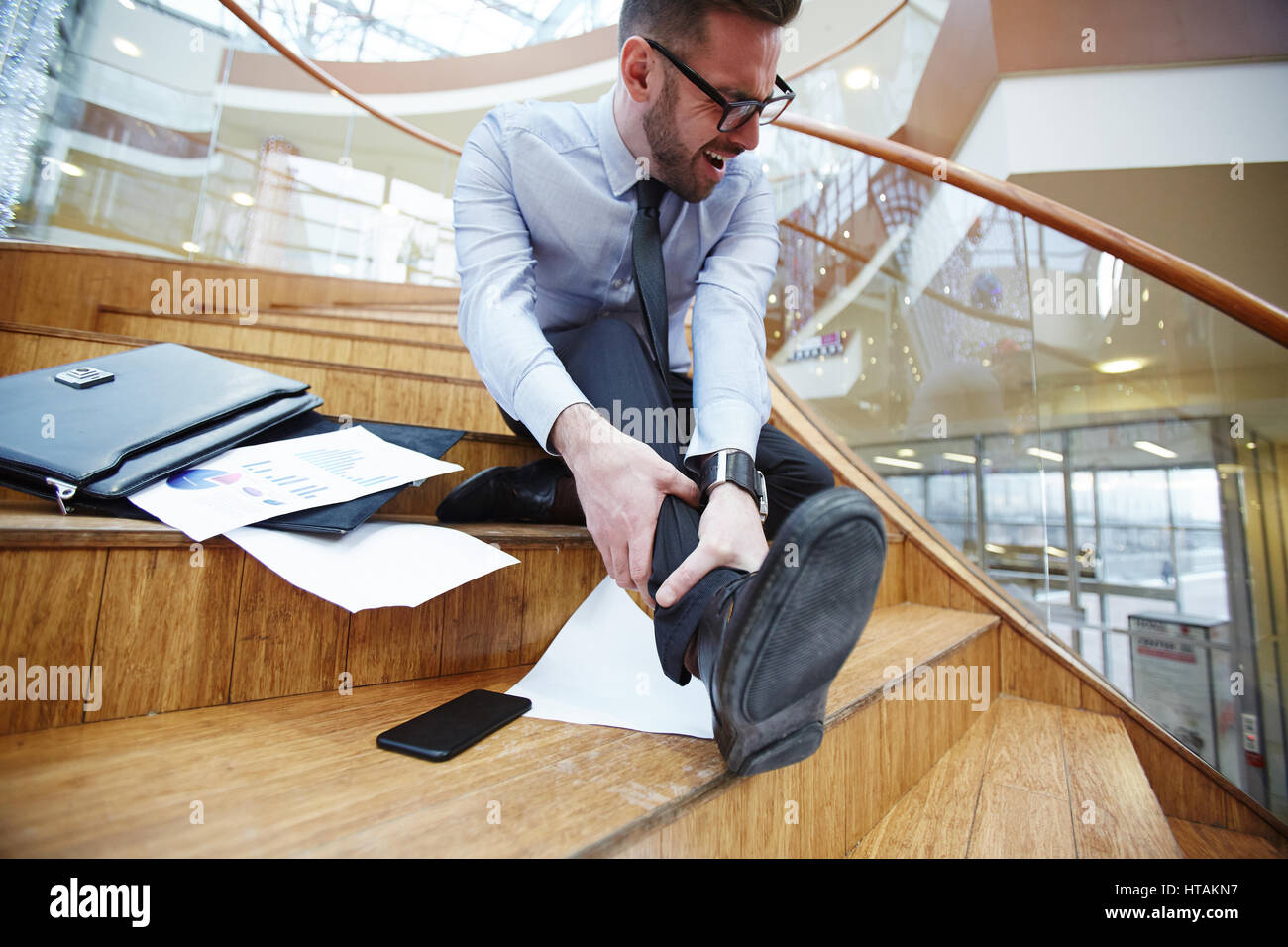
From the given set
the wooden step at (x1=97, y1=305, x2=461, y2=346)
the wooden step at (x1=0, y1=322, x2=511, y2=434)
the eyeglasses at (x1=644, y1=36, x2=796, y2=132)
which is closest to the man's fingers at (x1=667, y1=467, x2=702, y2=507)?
the eyeglasses at (x1=644, y1=36, x2=796, y2=132)

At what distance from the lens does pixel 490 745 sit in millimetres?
460

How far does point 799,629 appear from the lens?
1.20ft

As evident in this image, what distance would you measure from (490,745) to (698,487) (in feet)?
0.97

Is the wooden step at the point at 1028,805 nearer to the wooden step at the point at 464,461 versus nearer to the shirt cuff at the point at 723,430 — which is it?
the shirt cuff at the point at 723,430

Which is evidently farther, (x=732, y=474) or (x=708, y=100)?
(x=708, y=100)

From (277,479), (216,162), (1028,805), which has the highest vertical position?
(216,162)

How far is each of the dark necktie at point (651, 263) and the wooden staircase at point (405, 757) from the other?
11.6 inches

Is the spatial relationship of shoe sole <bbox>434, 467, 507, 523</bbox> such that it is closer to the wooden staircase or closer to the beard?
the wooden staircase

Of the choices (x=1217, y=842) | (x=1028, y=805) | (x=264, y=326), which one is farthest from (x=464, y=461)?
(x=1217, y=842)

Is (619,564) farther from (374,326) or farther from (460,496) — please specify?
(374,326)

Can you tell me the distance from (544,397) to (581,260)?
34cm

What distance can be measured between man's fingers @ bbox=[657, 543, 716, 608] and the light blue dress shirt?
172mm

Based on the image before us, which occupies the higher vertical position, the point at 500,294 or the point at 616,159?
the point at 616,159
